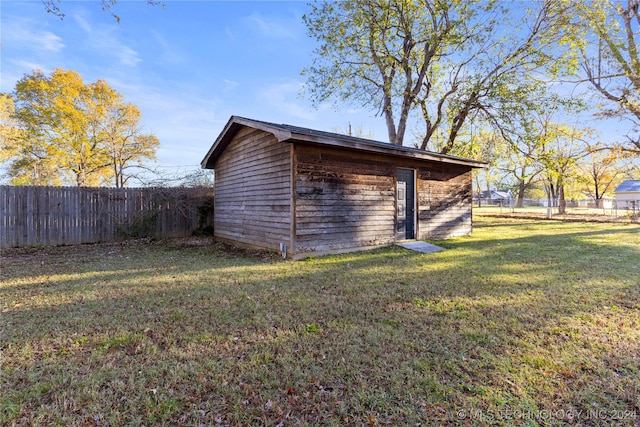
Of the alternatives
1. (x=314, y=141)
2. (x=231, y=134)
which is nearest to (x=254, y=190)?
(x=231, y=134)

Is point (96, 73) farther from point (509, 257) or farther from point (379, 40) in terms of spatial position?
point (509, 257)

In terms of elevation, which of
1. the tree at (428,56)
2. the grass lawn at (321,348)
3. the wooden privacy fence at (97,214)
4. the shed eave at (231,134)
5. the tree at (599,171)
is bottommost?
the grass lawn at (321,348)

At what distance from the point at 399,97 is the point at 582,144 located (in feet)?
49.1

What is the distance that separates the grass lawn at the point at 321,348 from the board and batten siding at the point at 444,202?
163 inches

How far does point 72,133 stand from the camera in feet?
59.9

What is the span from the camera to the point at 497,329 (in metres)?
3.16

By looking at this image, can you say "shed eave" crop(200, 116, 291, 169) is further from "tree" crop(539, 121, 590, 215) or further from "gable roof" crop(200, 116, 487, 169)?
"tree" crop(539, 121, 590, 215)

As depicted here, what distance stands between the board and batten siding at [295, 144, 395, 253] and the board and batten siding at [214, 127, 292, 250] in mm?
385

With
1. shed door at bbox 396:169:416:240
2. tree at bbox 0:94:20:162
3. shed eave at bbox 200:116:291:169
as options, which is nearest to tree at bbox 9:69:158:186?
tree at bbox 0:94:20:162

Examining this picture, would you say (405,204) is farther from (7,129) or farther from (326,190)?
(7,129)

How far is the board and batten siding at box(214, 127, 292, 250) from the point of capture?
23.5ft

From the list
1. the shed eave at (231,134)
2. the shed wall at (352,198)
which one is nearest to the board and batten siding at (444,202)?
the shed wall at (352,198)

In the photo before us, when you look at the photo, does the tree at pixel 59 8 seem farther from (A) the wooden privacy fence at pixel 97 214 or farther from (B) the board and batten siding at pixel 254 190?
(A) the wooden privacy fence at pixel 97 214

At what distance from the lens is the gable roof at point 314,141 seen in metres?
6.46
